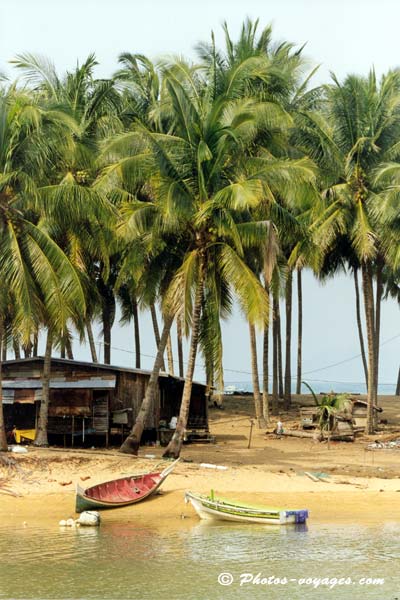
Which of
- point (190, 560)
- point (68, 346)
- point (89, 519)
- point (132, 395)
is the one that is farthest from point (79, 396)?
point (190, 560)

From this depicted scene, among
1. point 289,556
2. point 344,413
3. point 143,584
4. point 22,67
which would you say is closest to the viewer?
point 143,584

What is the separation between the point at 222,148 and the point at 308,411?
15.9 metres

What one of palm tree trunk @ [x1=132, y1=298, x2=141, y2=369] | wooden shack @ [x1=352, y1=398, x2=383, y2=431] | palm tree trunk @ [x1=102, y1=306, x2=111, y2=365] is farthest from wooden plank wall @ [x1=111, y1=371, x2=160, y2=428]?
palm tree trunk @ [x1=132, y1=298, x2=141, y2=369]

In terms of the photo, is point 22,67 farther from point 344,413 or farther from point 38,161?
point 344,413

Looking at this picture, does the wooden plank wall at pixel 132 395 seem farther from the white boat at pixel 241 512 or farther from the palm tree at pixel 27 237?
the white boat at pixel 241 512

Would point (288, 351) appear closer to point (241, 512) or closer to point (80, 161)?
point (80, 161)

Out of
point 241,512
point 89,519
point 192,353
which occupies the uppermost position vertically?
point 192,353

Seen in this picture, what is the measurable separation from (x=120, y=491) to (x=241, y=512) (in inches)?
131

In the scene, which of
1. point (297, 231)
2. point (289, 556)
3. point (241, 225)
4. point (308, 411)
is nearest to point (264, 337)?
point (308, 411)

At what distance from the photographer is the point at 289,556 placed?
16.1 meters

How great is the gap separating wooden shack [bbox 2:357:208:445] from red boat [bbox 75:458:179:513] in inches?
334

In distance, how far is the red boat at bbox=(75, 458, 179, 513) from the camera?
64.8 feet

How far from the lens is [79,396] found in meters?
29.8

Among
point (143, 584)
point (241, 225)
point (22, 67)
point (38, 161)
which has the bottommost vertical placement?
point (143, 584)
